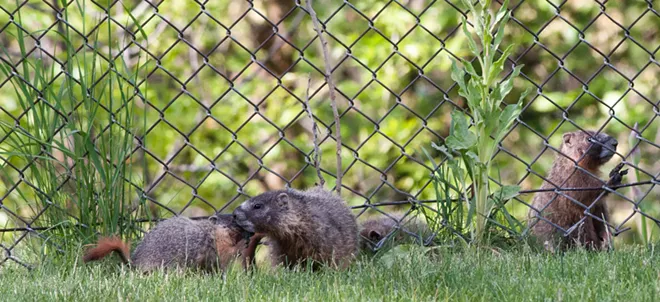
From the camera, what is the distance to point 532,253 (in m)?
4.23

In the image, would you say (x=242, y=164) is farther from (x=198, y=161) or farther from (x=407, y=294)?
(x=407, y=294)

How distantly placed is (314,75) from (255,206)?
731cm

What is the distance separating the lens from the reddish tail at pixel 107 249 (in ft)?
13.1

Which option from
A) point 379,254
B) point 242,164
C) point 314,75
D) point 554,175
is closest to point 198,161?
point 242,164

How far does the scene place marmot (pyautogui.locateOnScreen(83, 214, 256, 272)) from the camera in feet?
14.0

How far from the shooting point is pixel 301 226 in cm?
440

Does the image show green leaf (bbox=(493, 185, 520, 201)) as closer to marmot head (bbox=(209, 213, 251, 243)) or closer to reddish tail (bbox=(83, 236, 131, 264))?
marmot head (bbox=(209, 213, 251, 243))

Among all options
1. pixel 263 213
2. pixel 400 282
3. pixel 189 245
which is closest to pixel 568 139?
pixel 263 213

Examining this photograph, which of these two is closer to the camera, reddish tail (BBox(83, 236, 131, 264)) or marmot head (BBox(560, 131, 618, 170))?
reddish tail (BBox(83, 236, 131, 264))

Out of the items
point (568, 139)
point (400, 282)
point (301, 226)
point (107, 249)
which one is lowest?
point (400, 282)

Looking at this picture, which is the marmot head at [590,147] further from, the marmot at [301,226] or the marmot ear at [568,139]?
the marmot at [301,226]

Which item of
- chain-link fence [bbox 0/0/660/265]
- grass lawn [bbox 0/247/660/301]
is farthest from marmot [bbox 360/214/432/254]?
chain-link fence [bbox 0/0/660/265]

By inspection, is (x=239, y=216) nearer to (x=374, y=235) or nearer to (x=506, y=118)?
(x=374, y=235)

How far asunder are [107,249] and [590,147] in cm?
291
